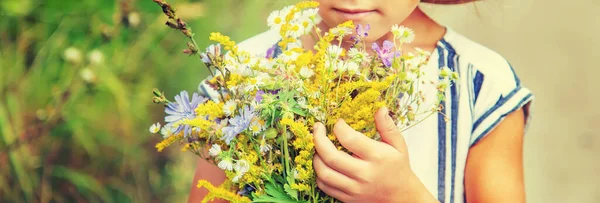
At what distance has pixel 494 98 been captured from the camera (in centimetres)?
103

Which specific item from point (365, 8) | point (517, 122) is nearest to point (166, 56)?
point (365, 8)

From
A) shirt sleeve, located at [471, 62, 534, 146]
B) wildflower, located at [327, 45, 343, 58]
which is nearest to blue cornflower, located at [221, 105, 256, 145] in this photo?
wildflower, located at [327, 45, 343, 58]

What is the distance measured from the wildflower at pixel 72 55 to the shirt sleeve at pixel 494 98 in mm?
812

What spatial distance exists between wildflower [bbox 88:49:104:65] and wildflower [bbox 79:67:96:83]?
0.02 m

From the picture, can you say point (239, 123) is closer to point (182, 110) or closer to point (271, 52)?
point (182, 110)

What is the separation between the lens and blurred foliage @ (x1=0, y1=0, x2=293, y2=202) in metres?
1.44

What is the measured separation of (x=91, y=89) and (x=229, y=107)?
77 cm

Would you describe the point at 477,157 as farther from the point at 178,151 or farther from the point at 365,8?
the point at 178,151

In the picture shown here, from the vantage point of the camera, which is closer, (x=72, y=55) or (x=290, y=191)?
(x=290, y=191)

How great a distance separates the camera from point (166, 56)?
1.49 metres

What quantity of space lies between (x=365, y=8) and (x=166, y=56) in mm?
649

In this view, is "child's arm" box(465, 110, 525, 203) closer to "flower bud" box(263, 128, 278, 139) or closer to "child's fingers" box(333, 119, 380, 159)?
"child's fingers" box(333, 119, 380, 159)

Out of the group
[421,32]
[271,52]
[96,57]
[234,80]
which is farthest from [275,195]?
[96,57]

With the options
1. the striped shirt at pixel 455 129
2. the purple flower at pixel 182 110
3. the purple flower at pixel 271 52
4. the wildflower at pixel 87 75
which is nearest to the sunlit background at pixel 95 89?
the wildflower at pixel 87 75
